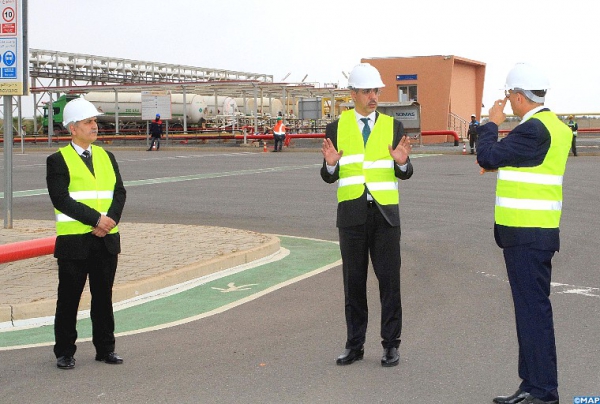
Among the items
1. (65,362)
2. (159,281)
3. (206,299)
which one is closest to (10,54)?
(159,281)

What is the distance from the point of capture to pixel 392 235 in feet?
22.5

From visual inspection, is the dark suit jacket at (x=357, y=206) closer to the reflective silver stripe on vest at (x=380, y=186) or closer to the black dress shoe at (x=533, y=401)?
the reflective silver stripe on vest at (x=380, y=186)

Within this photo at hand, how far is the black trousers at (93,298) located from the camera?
22.8 feet

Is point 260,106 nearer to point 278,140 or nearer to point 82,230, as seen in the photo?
point 278,140

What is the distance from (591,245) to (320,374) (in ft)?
26.1

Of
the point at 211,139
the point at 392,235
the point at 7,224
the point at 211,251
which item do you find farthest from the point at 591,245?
the point at 211,139

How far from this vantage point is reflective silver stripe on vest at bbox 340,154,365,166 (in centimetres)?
687

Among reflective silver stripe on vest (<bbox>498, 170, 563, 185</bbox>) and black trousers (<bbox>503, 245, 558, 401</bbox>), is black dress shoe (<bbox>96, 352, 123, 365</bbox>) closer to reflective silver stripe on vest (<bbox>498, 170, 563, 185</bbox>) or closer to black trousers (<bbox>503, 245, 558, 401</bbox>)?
black trousers (<bbox>503, 245, 558, 401</bbox>)

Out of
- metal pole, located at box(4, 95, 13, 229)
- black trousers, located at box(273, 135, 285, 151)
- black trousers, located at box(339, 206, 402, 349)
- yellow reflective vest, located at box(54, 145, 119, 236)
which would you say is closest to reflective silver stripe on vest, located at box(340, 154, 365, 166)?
black trousers, located at box(339, 206, 402, 349)

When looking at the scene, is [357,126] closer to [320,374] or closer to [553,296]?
[320,374]

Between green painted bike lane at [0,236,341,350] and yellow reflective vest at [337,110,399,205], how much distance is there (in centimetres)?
239

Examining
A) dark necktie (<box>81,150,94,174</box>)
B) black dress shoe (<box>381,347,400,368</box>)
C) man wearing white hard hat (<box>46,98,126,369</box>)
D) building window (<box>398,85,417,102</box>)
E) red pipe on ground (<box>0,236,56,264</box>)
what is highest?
building window (<box>398,85,417,102</box>)

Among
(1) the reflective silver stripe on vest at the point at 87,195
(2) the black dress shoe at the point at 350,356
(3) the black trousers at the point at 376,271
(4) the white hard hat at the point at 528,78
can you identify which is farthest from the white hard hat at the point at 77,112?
(4) the white hard hat at the point at 528,78

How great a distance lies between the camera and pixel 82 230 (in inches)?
275
